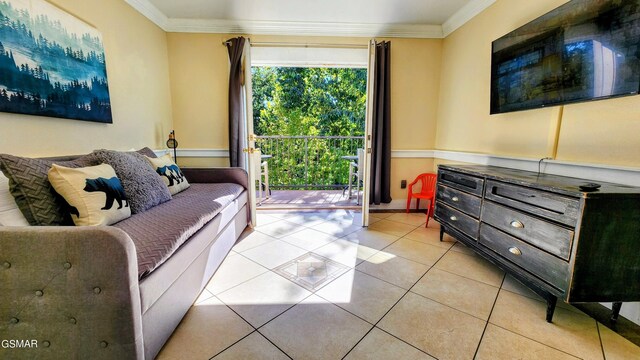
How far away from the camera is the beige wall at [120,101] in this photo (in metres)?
1.57

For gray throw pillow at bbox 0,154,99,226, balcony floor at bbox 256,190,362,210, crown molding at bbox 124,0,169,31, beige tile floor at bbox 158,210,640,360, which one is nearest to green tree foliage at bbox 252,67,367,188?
balcony floor at bbox 256,190,362,210

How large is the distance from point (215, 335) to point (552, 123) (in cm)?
261

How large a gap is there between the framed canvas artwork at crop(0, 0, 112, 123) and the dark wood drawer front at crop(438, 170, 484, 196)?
3.05m

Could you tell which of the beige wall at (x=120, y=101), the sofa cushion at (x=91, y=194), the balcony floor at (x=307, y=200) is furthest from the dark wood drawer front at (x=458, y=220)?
the beige wall at (x=120, y=101)

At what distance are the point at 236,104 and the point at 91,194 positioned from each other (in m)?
2.03

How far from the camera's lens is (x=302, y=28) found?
3.13 metres

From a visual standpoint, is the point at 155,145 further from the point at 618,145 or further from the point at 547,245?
the point at 618,145

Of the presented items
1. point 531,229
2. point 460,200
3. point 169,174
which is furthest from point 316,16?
point 531,229

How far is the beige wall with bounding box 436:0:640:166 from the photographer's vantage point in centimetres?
147

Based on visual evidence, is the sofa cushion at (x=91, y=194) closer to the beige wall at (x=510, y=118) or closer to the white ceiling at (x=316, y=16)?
the white ceiling at (x=316, y=16)

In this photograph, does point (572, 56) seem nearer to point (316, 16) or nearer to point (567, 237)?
point (567, 237)

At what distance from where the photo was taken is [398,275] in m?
1.91

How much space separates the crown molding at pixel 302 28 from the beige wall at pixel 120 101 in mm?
385

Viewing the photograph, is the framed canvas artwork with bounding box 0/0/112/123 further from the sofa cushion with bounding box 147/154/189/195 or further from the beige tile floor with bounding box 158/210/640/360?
the beige tile floor with bounding box 158/210/640/360
